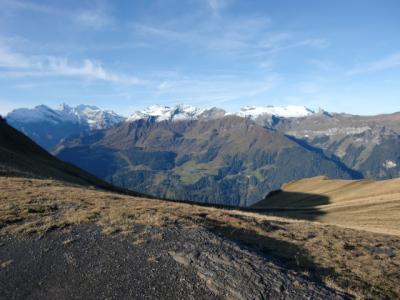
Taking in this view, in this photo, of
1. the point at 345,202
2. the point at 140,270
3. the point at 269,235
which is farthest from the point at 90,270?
the point at 345,202

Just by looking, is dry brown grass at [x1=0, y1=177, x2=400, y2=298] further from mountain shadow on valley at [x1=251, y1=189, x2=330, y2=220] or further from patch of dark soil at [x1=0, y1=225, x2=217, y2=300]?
mountain shadow on valley at [x1=251, y1=189, x2=330, y2=220]

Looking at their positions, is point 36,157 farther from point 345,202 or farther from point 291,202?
point 291,202

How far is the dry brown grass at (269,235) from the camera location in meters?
22.7

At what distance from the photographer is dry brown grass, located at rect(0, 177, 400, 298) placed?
2266cm

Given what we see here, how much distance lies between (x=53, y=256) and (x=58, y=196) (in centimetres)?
1585

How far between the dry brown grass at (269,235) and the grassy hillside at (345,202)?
20.5 m

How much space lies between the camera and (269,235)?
29.5m

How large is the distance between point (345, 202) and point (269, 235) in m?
68.0

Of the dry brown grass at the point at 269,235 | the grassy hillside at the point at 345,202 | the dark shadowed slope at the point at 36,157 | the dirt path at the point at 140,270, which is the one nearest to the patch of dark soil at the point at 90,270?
the dirt path at the point at 140,270

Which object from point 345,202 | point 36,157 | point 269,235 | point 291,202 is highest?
point 36,157

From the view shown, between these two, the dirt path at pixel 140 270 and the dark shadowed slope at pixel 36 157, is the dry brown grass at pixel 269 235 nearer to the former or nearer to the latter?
the dirt path at pixel 140 270

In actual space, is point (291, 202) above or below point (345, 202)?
below

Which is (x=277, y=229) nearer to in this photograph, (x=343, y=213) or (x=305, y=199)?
(x=343, y=213)

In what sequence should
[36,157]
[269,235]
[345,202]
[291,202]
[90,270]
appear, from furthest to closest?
[291,202] < [36,157] < [345,202] < [269,235] < [90,270]
